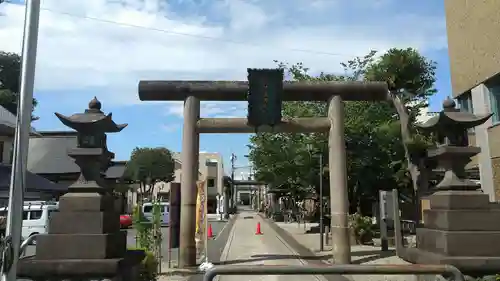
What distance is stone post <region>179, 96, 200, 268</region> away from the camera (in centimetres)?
1276

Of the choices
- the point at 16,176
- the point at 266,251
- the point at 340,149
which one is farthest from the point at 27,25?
the point at 266,251

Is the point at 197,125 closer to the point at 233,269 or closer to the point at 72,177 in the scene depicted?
the point at 233,269

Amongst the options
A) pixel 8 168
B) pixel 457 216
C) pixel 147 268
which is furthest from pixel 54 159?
pixel 457 216

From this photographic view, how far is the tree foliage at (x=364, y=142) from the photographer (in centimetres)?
1967

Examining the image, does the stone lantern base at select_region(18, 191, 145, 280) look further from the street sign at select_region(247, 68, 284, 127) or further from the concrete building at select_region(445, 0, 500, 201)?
the concrete building at select_region(445, 0, 500, 201)

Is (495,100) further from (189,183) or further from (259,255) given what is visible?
(189,183)

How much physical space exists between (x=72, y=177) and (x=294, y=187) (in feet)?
71.6

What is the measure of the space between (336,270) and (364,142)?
18093mm

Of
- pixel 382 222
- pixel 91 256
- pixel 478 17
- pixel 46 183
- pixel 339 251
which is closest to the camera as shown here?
pixel 91 256

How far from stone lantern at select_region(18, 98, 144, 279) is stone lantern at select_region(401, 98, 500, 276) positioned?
4.73 meters

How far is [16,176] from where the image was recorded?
6.28 meters

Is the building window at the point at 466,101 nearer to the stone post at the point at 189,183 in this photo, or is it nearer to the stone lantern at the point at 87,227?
the stone post at the point at 189,183

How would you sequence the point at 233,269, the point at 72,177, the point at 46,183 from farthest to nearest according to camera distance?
the point at 72,177
the point at 46,183
the point at 233,269

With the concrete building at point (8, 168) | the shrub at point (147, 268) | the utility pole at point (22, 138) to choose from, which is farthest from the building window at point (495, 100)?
the concrete building at point (8, 168)
